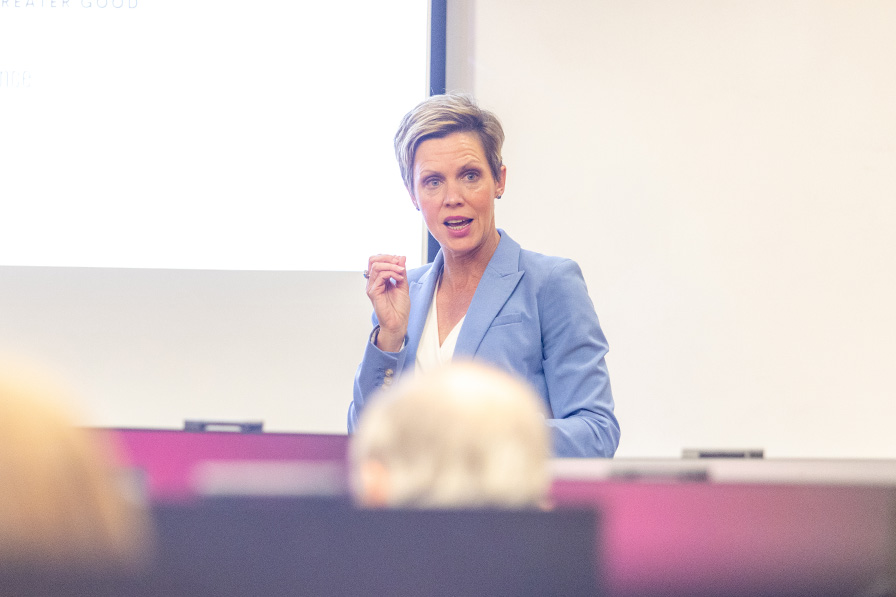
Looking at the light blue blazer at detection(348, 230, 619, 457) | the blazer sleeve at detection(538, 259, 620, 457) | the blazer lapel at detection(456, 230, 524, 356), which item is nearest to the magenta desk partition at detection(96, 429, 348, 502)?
the blazer sleeve at detection(538, 259, 620, 457)

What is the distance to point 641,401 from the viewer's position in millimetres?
3109

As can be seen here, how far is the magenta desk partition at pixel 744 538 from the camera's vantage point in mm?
602

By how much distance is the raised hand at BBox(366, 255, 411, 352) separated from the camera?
198 cm

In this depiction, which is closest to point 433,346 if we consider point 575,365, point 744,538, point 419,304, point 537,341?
point 419,304

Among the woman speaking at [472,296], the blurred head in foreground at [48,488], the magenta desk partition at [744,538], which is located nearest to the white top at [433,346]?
the woman speaking at [472,296]

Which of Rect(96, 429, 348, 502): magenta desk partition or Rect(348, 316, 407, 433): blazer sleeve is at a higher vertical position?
Rect(96, 429, 348, 502): magenta desk partition

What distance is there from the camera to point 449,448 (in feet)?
1.81

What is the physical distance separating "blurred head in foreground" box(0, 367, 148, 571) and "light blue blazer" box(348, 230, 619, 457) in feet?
4.24

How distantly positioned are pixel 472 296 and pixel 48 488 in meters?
1.60

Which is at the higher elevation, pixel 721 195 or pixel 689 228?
pixel 721 195

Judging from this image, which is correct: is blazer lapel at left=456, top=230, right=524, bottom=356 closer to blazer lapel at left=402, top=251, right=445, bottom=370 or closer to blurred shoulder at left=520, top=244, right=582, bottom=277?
blurred shoulder at left=520, top=244, right=582, bottom=277

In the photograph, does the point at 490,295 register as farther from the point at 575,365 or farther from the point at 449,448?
the point at 449,448

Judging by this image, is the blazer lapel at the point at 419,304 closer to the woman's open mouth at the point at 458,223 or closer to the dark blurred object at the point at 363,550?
the woman's open mouth at the point at 458,223

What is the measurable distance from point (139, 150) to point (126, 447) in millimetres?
2466
